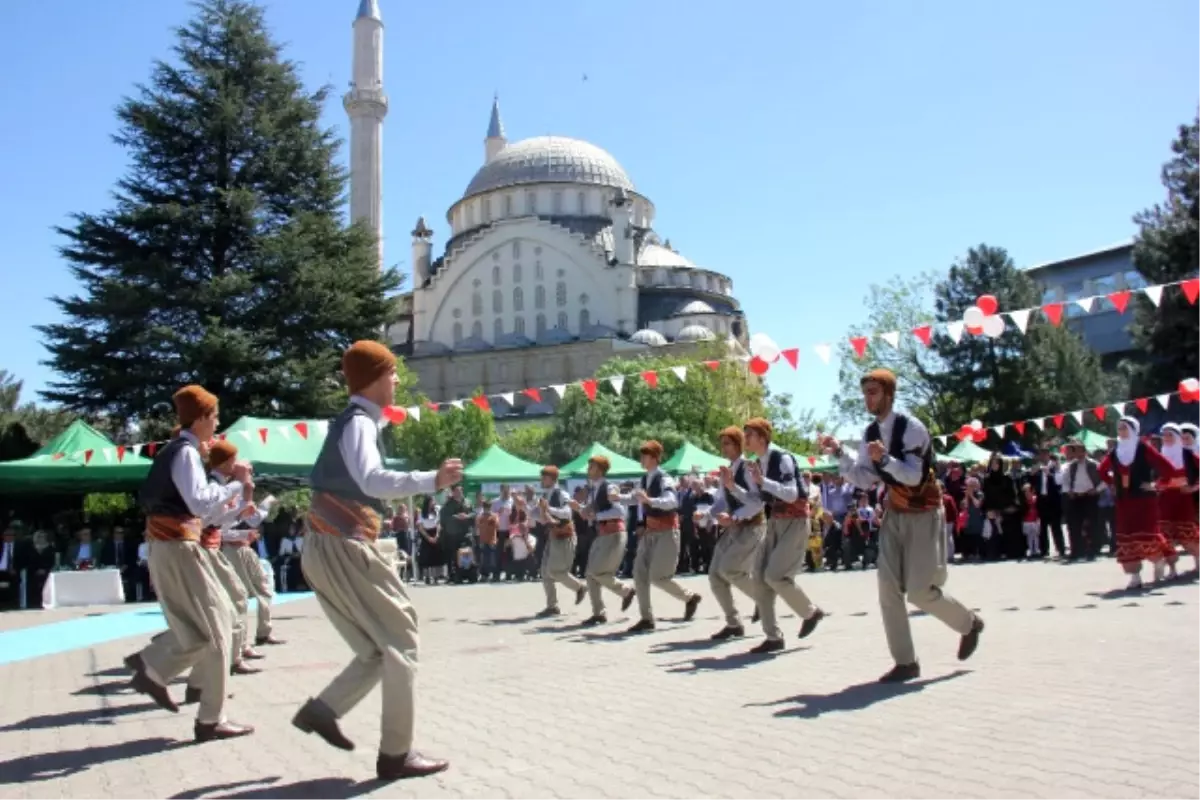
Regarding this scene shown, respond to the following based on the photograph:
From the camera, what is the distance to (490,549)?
23484mm

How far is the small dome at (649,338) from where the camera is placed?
77750 millimetres

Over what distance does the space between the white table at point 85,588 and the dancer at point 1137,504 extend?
56.7 feet

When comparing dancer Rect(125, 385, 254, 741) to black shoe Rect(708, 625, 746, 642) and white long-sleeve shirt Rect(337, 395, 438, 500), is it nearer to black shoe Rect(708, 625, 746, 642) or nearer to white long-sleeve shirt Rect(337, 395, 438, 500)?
white long-sleeve shirt Rect(337, 395, 438, 500)

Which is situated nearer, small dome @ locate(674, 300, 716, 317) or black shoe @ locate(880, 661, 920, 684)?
black shoe @ locate(880, 661, 920, 684)

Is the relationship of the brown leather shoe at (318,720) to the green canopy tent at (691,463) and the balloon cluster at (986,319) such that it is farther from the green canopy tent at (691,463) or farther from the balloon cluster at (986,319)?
the green canopy tent at (691,463)

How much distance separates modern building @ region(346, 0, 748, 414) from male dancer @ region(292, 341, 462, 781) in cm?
7132

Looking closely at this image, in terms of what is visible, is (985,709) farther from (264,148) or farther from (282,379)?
(264,148)

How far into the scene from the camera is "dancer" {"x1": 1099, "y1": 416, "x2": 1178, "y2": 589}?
12828mm

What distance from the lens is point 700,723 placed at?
5.94m

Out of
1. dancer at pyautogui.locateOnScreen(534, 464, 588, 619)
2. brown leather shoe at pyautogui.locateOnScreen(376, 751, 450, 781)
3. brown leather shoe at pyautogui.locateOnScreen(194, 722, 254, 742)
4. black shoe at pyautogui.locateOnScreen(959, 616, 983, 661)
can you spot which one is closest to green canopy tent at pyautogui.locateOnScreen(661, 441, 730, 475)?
dancer at pyautogui.locateOnScreen(534, 464, 588, 619)

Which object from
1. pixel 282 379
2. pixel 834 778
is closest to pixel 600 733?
pixel 834 778

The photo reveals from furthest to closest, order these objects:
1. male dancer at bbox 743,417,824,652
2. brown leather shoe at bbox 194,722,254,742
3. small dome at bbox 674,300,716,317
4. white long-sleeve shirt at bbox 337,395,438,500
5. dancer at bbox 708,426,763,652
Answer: small dome at bbox 674,300,716,317 → dancer at bbox 708,426,763,652 → male dancer at bbox 743,417,824,652 → brown leather shoe at bbox 194,722,254,742 → white long-sleeve shirt at bbox 337,395,438,500

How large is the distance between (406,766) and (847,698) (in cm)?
287

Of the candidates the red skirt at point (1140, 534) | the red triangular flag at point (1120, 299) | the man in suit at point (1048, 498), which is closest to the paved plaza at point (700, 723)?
the red skirt at point (1140, 534)
